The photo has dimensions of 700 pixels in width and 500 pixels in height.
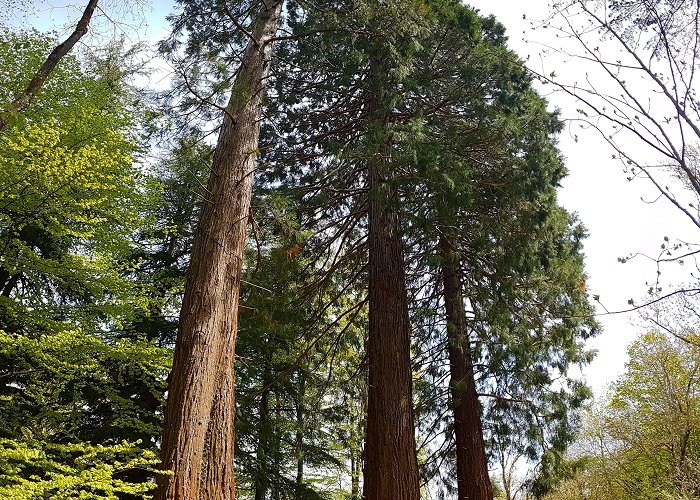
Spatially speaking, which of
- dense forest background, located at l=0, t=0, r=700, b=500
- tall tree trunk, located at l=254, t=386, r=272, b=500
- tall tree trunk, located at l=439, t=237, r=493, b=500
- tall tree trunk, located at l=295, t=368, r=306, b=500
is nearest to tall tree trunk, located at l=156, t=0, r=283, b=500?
dense forest background, located at l=0, t=0, r=700, b=500

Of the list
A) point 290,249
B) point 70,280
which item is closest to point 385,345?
point 290,249

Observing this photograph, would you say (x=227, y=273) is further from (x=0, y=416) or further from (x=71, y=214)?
(x=0, y=416)

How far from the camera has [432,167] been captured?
230 inches

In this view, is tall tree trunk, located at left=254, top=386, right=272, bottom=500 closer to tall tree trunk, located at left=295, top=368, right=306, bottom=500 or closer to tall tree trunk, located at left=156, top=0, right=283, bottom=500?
tall tree trunk, located at left=295, top=368, right=306, bottom=500

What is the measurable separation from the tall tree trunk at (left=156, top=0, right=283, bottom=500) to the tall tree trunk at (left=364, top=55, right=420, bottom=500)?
1.77 meters

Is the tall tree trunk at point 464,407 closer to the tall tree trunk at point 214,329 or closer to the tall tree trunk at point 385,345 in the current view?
the tall tree trunk at point 385,345

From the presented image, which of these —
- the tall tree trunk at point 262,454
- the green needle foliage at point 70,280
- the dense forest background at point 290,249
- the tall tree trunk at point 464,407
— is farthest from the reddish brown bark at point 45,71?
the tall tree trunk at point 262,454

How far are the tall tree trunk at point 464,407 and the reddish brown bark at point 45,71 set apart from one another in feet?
15.6

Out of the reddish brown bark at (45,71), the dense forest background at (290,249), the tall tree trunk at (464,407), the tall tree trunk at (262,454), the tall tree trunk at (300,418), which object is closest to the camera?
the reddish brown bark at (45,71)

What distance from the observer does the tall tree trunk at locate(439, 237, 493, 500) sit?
684 cm

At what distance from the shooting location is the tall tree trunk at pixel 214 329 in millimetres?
3365

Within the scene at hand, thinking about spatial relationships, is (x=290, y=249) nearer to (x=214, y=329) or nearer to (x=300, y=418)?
(x=214, y=329)

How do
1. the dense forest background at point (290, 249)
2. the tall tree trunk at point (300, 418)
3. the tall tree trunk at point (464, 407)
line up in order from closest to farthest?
the dense forest background at point (290, 249) → the tall tree trunk at point (464, 407) → the tall tree trunk at point (300, 418)

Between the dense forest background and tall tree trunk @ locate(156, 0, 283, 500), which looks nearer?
tall tree trunk @ locate(156, 0, 283, 500)
